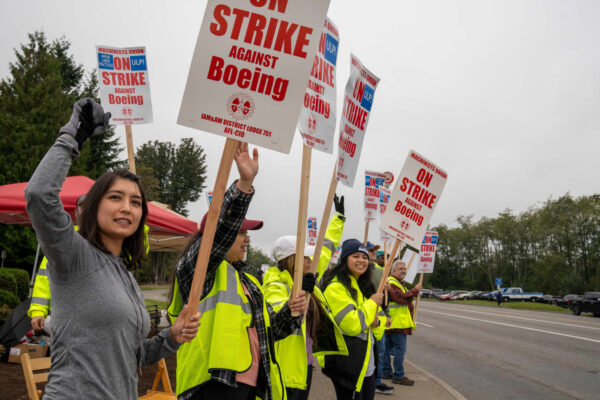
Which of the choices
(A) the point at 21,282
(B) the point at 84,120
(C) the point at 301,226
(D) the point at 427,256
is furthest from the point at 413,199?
(A) the point at 21,282

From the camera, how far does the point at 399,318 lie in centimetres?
718

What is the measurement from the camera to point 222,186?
6.38ft

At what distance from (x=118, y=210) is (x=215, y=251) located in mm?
564

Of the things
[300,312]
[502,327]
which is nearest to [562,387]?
[300,312]

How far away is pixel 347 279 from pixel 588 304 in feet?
86.0

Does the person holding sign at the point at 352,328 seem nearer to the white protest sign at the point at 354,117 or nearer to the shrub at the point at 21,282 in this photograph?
the white protest sign at the point at 354,117

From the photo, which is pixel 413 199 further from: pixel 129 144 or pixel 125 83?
pixel 125 83

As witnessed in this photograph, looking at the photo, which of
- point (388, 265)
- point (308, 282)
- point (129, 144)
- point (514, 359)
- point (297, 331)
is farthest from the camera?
point (514, 359)

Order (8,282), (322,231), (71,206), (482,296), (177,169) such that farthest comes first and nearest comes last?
(482,296) < (177,169) < (8,282) < (71,206) < (322,231)

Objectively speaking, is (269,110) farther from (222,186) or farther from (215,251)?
(215,251)

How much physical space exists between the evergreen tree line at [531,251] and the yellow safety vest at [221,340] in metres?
59.6

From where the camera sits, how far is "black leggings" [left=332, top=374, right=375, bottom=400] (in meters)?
3.93

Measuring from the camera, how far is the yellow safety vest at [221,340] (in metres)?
2.33

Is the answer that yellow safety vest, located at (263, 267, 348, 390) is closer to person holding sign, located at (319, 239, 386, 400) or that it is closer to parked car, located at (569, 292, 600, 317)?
person holding sign, located at (319, 239, 386, 400)
